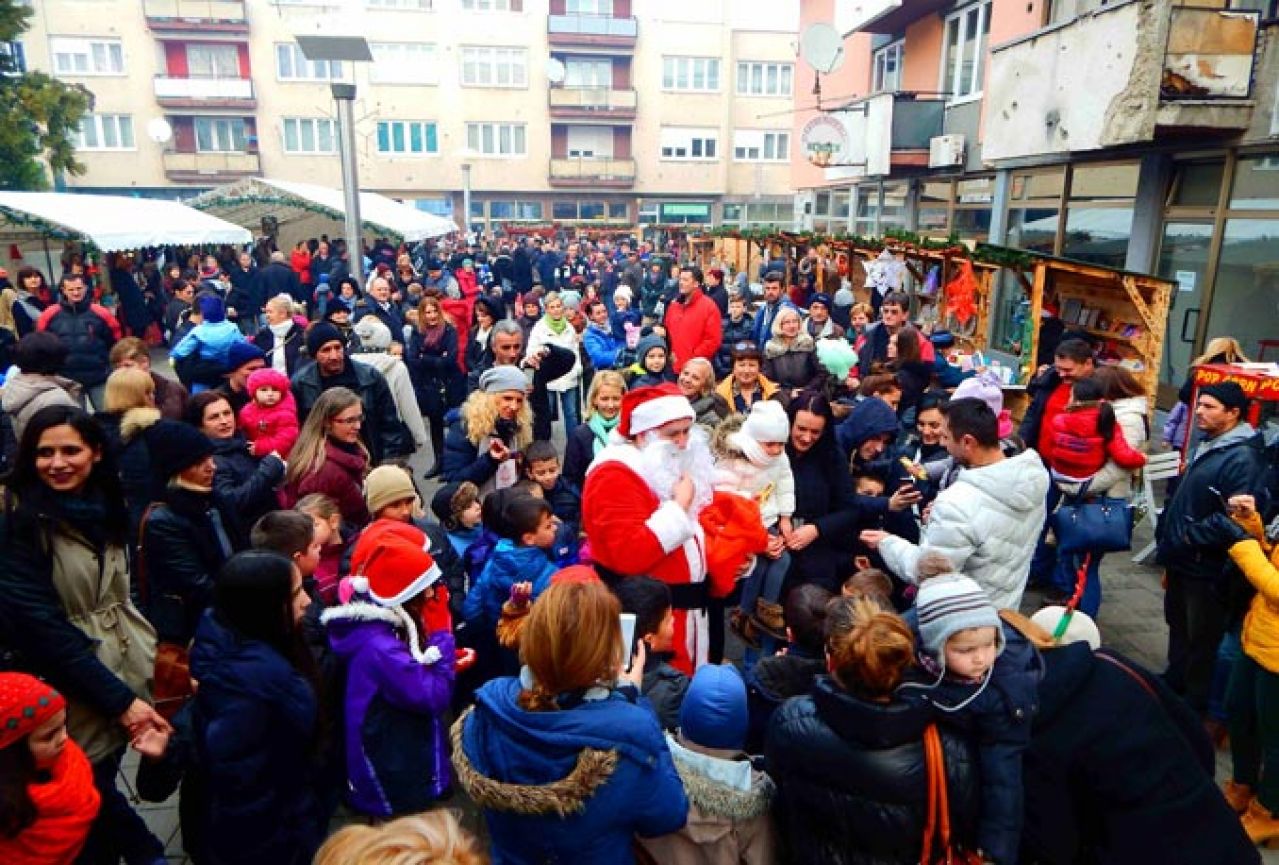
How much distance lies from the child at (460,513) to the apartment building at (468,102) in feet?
136

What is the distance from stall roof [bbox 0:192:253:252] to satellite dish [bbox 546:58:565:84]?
2897cm

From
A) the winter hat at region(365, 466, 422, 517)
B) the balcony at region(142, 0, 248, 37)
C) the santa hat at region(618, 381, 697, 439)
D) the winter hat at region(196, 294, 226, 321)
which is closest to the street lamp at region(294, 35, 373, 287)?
the winter hat at region(196, 294, 226, 321)

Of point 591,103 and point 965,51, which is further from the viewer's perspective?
point 591,103

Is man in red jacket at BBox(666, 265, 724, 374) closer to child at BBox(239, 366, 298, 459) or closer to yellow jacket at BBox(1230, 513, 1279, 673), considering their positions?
child at BBox(239, 366, 298, 459)

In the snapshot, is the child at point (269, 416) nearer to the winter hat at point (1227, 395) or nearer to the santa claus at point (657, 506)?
the santa claus at point (657, 506)

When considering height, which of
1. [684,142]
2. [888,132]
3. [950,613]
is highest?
[684,142]

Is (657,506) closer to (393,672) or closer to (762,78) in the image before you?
(393,672)

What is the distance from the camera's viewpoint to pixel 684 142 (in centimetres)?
4575

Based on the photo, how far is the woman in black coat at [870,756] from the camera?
2152 millimetres

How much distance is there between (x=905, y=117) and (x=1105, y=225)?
6.67 m

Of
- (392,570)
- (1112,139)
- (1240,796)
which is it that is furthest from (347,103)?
(1240,796)

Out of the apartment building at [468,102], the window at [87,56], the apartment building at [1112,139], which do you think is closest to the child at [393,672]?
the apartment building at [1112,139]

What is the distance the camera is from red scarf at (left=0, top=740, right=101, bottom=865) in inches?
87.8

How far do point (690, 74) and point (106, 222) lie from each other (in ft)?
123
